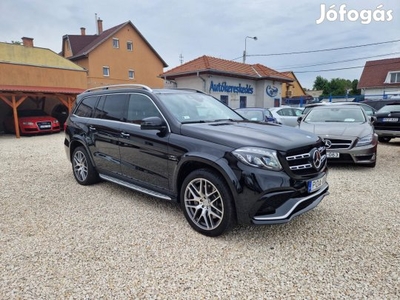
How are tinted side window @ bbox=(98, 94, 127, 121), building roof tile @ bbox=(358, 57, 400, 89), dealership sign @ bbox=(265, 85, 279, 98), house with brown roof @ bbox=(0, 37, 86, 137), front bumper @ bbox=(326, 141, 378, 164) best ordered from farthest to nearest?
building roof tile @ bbox=(358, 57, 400, 89)
dealership sign @ bbox=(265, 85, 279, 98)
house with brown roof @ bbox=(0, 37, 86, 137)
front bumper @ bbox=(326, 141, 378, 164)
tinted side window @ bbox=(98, 94, 127, 121)

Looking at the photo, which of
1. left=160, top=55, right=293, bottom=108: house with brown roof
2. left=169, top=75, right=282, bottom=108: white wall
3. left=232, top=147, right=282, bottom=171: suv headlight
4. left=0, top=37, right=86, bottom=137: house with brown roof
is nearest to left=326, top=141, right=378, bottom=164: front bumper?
left=232, top=147, right=282, bottom=171: suv headlight

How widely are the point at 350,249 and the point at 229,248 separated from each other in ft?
4.15

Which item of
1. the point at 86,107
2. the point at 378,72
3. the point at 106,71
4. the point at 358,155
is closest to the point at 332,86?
the point at 378,72

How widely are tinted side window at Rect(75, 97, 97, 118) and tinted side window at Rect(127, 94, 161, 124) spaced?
1.15 meters

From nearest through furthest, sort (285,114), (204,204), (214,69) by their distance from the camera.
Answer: (204,204)
(285,114)
(214,69)

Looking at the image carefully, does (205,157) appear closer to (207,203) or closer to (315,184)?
(207,203)

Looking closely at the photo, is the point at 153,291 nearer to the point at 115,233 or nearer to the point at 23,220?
the point at 115,233

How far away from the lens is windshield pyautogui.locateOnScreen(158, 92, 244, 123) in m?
3.62

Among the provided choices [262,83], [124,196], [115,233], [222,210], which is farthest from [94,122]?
[262,83]

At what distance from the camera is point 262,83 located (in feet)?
72.3

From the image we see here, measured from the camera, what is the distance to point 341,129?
6137 mm

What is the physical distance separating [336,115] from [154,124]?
222 inches

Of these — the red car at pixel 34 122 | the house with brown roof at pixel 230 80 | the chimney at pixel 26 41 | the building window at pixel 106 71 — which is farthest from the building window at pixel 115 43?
the red car at pixel 34 122

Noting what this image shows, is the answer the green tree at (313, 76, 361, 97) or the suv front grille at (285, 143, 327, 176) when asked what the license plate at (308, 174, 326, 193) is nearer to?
the suv front grille at (285, 143, 327, 176)
